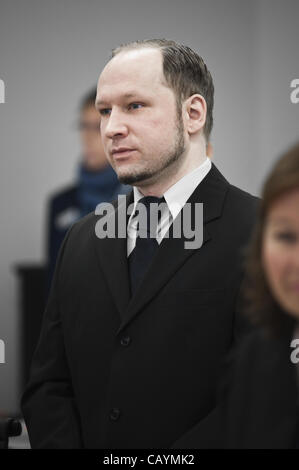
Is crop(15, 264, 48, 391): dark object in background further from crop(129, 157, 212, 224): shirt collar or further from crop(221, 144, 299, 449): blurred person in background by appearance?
crop(221, 144, 299, 449): blurred person in background

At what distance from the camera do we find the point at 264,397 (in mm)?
907

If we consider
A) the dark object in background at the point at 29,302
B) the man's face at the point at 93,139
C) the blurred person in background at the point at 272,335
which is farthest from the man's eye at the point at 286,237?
the dark object in background at the point at 29,302

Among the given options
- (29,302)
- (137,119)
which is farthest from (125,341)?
(29,302)

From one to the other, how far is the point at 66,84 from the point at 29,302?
51.9 inches

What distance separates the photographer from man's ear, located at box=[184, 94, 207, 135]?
4.38 feet

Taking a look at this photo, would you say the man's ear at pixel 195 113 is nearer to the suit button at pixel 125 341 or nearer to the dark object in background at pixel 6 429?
the suit button at pixel 125 341

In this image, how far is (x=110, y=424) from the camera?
127 cm

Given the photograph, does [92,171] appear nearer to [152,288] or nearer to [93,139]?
[93,139]

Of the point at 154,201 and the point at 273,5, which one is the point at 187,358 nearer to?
the point at 154,201

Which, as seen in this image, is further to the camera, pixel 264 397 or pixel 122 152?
pixel 122 152

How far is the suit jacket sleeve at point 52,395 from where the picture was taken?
1330 mm

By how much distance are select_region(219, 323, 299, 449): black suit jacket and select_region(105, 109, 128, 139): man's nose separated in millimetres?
476

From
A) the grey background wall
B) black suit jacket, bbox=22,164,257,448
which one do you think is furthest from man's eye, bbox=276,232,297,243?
the grey background wall
